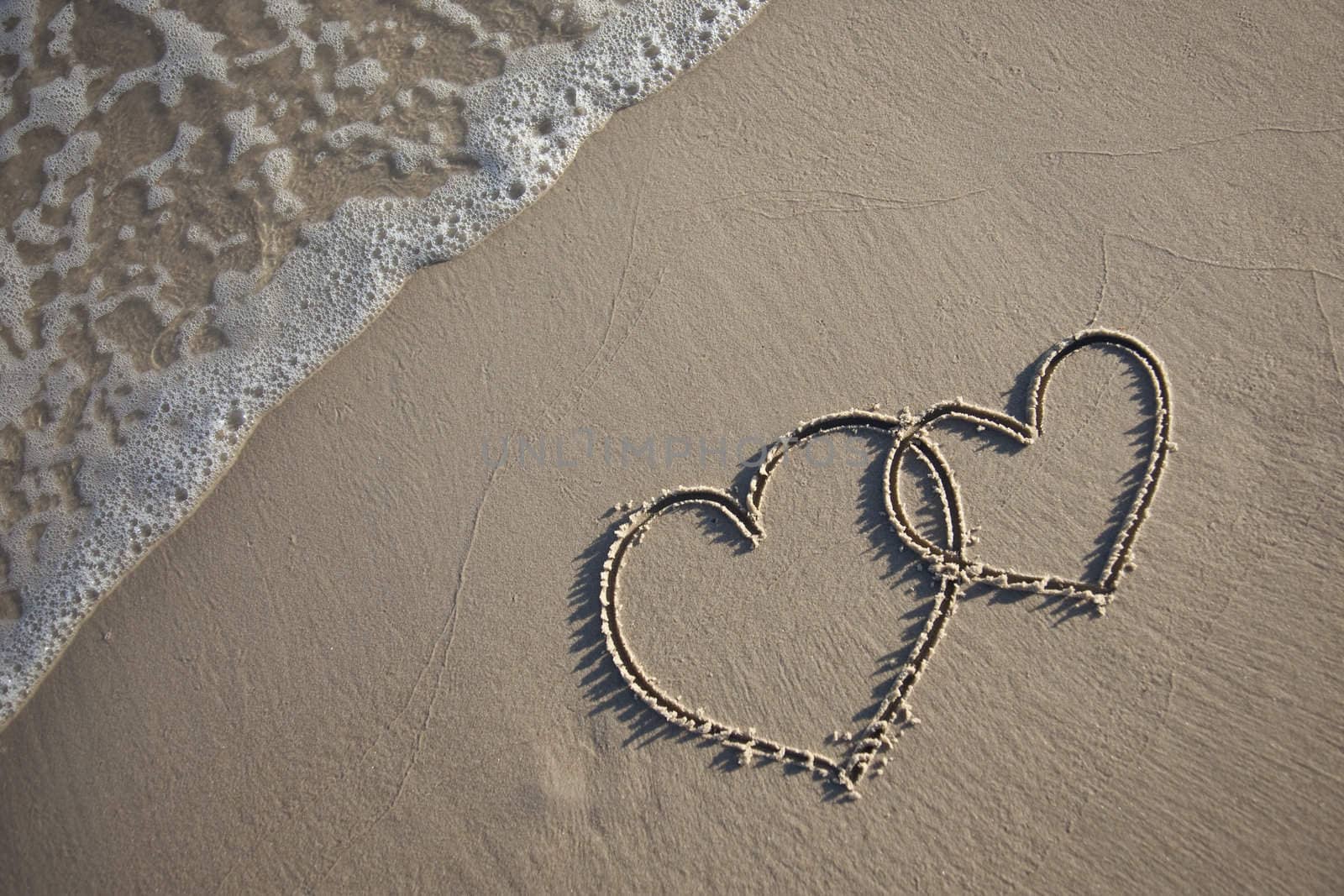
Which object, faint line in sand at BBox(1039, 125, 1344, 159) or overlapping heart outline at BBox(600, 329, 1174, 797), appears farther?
faint line in sand at BBox(1039, 125, 1344, 159)

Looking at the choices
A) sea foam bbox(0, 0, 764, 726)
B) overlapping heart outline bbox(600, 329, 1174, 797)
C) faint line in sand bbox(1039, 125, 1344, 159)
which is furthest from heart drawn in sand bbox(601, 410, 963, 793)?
sea foam bbox(0, 0, 764, 726)

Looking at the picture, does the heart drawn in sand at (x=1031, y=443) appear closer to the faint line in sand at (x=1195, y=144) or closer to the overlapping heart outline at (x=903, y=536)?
the overlapping heart outline at (x=903, y=536)

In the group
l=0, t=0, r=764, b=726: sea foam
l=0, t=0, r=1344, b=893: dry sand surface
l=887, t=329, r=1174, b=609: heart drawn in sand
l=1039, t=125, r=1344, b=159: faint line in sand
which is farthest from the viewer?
l=0, t=0, r=764, b=726: sea foam

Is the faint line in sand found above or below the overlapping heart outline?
above

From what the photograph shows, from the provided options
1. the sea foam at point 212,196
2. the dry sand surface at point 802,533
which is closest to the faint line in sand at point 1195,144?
the dry sand surface at point 802,533

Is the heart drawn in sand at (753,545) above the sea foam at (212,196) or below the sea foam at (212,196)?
below

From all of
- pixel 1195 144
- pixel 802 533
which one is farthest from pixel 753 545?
pixel 1195 144

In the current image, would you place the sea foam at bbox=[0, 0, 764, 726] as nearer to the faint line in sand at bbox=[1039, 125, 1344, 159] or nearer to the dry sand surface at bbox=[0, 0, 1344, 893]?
the dry sand surface at bbox=[0, 0, 1344, 893]
